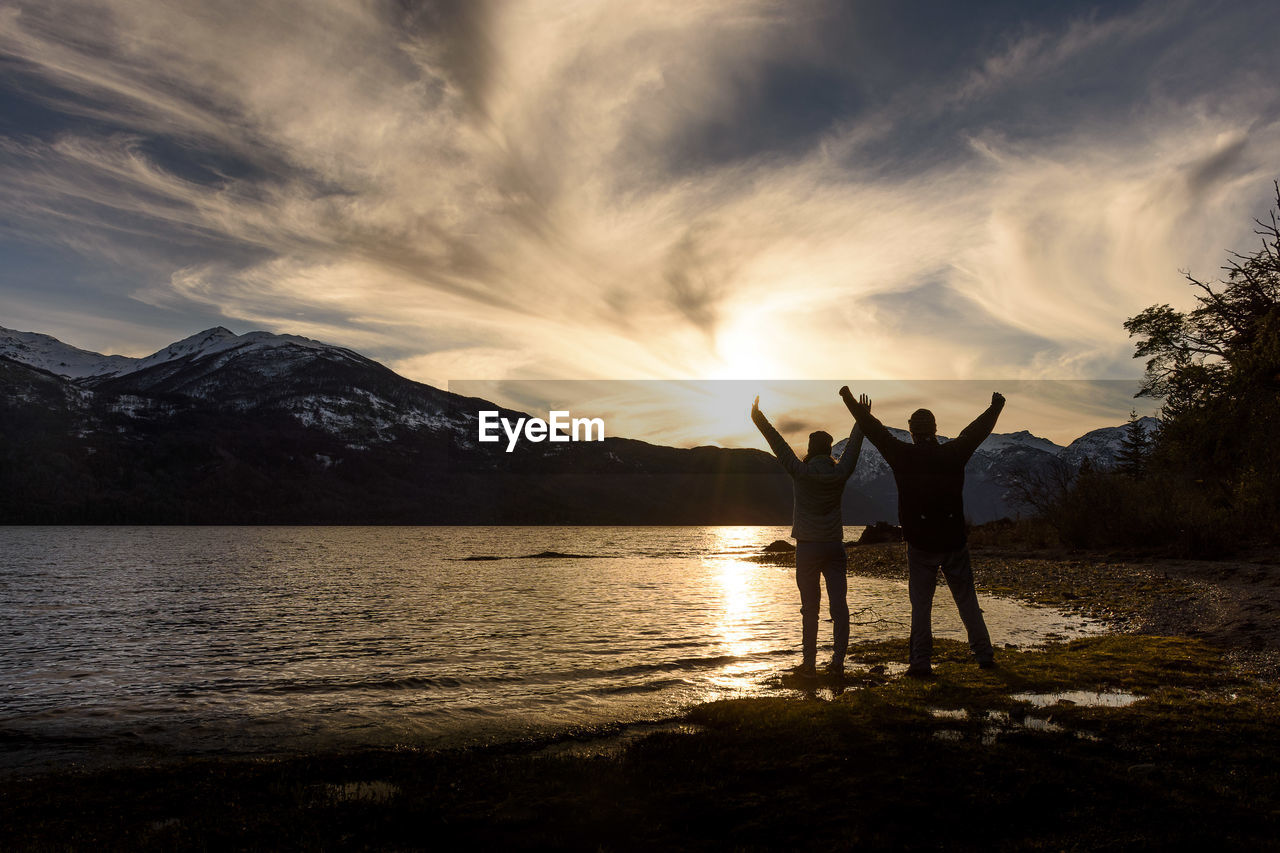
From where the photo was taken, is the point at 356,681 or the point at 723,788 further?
the point at 356,681

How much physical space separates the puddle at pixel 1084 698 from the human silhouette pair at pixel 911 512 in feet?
4.39

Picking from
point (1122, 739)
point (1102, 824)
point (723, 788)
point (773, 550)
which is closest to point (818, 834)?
point (723, 788)

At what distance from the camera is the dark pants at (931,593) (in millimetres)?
10391

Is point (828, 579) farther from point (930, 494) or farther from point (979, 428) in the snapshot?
point (979, 428)

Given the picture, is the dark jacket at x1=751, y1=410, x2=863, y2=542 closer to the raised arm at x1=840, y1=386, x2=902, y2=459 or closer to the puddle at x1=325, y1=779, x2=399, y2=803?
the raised arm at x1=840, y1=386, x2=902, y2=459

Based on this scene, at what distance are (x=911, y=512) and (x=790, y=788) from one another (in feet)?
17.3

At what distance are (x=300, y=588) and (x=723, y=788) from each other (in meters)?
44.8

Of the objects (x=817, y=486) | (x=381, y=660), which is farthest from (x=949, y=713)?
(x=381, y=660)

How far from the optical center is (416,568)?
67125 mm

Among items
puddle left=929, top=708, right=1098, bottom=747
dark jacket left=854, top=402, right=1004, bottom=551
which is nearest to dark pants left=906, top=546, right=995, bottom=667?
dark jacket left=854, top=402, right=1004, bottom=551

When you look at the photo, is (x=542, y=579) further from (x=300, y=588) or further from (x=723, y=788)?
(x=723, y=788)

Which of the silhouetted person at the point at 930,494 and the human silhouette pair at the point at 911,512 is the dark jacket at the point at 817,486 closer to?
the human silhouette pair at the point at 911,512

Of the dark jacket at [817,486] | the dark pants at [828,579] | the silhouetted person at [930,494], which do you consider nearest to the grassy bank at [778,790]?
the silhouetted person at [930,494]

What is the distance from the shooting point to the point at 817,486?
10.9 metres
